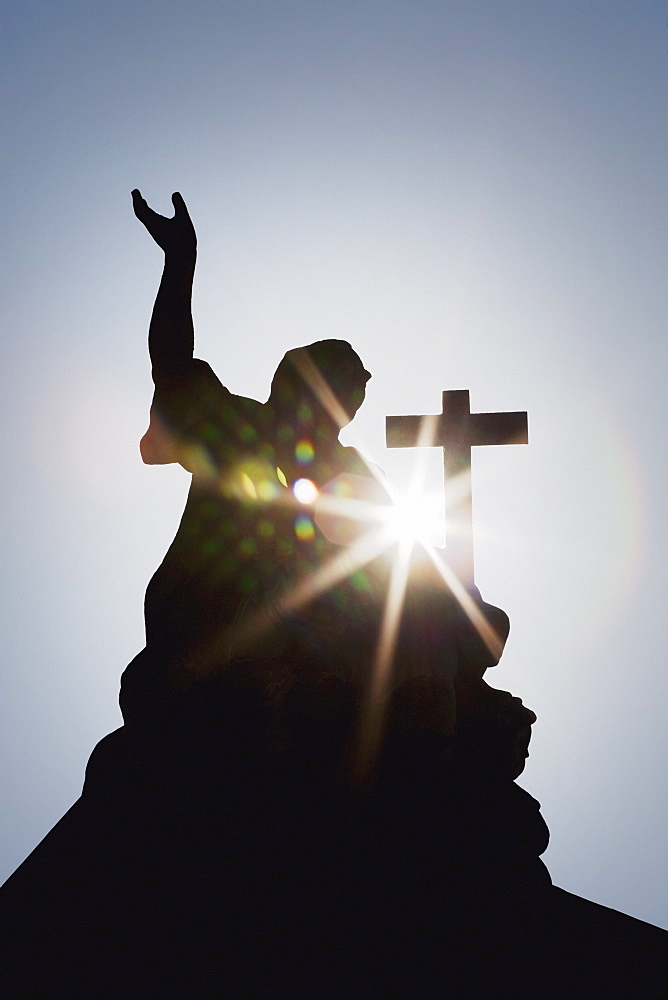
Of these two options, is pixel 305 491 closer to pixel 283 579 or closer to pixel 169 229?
pixel 283 579

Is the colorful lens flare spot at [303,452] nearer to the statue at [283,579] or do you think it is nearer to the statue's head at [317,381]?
the statue at [283,579]

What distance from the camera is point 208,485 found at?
4.79m

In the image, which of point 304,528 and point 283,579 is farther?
point 304,528

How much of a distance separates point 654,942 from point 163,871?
7.69 ft

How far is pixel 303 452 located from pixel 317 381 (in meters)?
0.35

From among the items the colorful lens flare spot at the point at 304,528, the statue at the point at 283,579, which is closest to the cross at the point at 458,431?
the statue at the point at 283,579

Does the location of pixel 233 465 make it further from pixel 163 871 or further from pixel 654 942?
pixel 654 942

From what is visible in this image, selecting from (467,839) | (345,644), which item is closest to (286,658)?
(345,644)

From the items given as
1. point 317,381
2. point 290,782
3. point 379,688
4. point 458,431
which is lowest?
point 290,782

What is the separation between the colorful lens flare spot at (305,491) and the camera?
4.97m

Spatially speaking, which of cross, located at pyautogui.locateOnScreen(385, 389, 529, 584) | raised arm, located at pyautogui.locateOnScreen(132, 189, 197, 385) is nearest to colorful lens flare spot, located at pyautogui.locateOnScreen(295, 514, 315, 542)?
raised arm, located at pyautogui.locateOnScreen(132, 189, 197, 385)

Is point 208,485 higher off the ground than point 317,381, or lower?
lower

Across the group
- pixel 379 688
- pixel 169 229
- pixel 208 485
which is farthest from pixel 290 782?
pixel 169 229

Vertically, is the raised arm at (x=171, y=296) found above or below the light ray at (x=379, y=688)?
above
